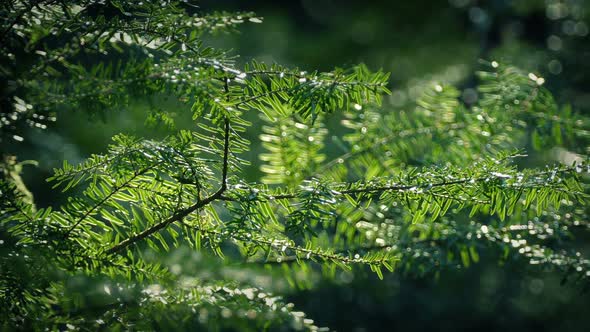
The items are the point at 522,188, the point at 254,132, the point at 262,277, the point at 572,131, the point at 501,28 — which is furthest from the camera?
the point at 501,28

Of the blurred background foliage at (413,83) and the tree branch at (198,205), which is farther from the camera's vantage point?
the blurred background foliage at (413,83)

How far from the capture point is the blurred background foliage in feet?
3.41

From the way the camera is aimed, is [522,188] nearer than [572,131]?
Yes

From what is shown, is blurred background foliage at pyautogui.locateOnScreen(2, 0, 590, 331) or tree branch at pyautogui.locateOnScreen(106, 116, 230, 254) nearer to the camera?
tree branch at pyautogui.locateOnScreen(106, 116, 230, 254)

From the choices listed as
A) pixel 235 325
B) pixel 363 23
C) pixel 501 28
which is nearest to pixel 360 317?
pixel 235 325

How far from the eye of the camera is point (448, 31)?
2.33m

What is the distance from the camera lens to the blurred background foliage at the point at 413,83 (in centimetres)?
104

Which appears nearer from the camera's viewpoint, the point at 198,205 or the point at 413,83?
the point at 198,205

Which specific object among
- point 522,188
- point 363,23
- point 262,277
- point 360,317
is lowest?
point 360,317

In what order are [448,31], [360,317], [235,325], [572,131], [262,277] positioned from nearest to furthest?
[235,325]
[572,131]
[262,277]
[360,317]
[448,31]

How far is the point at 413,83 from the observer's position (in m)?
1.96

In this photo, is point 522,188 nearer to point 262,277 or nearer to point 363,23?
point 262,277

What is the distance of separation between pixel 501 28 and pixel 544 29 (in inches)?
7.8

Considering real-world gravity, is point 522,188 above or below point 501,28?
below
